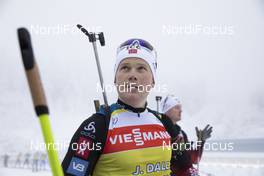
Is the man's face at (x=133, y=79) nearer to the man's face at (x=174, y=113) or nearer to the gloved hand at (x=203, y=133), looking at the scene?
the man's face at (x=174, y=113)

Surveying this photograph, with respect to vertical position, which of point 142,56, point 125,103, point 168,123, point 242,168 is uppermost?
point 142,56

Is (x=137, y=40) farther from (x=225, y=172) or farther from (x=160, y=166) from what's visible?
(x=225, y=172)

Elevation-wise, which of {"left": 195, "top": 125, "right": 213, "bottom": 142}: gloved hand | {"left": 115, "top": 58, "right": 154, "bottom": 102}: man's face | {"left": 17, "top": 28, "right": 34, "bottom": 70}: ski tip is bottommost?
{"left": 195, "top": 125, "right": 213, "bottom": 142}: gloved hand

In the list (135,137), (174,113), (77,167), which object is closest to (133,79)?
(135,137)

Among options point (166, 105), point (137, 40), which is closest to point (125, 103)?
point (137, 40)

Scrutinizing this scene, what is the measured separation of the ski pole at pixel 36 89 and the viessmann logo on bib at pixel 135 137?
58cm

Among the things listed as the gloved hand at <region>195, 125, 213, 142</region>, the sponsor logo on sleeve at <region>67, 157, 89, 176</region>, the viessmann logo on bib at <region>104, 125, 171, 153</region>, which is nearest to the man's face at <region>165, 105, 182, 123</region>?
the gloved hand at <region>195, 125, 213, 142</region>

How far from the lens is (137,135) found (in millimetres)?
1277

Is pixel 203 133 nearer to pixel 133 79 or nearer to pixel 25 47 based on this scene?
pixel 133 79

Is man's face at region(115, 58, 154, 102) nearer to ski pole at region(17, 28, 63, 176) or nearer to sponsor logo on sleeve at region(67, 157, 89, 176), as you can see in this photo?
sponsor logo on sleeve at region(67, 157, 89, 176)

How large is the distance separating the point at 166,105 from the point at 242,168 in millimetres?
2698

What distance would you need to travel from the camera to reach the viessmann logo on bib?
47.1 inches

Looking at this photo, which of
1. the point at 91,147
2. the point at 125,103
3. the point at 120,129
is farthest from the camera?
the point at 125,103

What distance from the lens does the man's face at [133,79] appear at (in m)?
1.28
